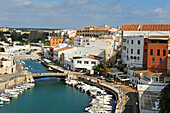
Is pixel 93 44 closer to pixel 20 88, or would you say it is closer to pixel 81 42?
pixel 81 42

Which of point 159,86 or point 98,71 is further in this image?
point 98,71

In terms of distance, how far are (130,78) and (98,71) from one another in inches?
422

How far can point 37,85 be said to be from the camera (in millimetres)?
50500

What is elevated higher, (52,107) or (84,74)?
(84,74)

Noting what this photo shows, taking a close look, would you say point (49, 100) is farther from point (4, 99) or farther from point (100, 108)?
point (100, 108)

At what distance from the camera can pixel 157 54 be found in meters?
42.4

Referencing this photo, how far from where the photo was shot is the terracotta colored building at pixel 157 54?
1652 inches

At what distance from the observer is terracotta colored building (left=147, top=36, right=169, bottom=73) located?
138 ft

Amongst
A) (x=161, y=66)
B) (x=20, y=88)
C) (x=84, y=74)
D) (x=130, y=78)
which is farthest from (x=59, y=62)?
(x=161, y=66)

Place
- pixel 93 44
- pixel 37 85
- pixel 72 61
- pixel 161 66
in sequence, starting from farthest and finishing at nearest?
pixel 93 44 → pixel 72 61 → pixel 37 85 → pixel 161 66

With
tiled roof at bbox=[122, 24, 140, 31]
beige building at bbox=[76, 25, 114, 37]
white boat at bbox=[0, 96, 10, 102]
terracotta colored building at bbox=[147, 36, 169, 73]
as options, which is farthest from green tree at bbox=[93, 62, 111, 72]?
beige building at bbox=[76, 25, 114, 37]

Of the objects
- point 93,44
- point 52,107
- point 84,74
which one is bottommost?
point 52,107

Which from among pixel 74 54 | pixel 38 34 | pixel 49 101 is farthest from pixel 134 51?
pixel 38 34

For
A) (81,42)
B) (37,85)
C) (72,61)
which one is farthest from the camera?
(81,42)
